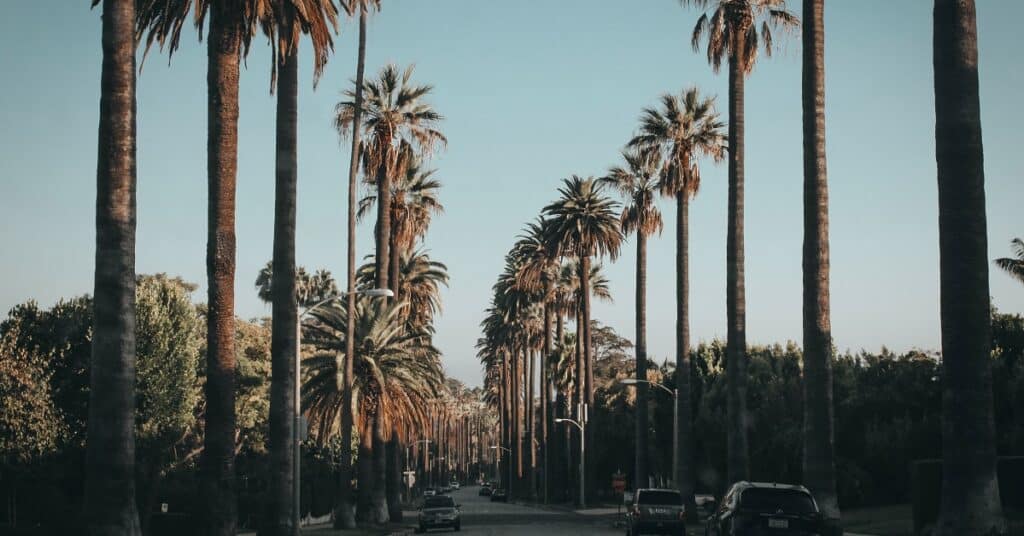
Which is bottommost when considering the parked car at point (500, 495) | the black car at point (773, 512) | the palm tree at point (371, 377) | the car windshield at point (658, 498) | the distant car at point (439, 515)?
the parked car at point (500, 495)

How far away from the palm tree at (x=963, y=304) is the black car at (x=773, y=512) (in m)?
4.06

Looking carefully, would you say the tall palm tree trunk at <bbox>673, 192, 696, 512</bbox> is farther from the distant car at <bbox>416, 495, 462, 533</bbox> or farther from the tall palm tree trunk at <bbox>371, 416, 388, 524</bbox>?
the tall palm tree trunk at <bbox>371, 416, 388, 524</bbox>

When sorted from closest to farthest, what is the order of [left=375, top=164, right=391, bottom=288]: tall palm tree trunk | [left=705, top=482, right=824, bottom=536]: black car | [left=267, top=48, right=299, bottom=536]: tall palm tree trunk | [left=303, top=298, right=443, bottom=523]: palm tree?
[left=705, top=482, right=824, bottom=536]: black car → [left=267, top=48, right=299, bottom=536]: tall palm tree trunk → [left=303, top=298, right=443, bottom=523]: palm tree → [left=375, top=164, right=391, bottom=288]: tall palm tree trunk

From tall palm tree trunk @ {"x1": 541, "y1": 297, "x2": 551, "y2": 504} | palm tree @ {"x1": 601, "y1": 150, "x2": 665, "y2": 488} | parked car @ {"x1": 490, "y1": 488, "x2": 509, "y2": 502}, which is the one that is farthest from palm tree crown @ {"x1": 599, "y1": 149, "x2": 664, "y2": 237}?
parked car @ {"x1": 490, "y1": 488, "x2": 509, "y2": 502}

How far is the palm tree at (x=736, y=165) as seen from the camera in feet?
141

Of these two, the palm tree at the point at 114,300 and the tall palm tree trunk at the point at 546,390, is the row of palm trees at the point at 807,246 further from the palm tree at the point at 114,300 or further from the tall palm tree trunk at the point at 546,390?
the palm tree at the point at 114,300

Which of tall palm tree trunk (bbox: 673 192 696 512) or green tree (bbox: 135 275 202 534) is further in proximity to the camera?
green tree (bbox: 135 275 202 534)

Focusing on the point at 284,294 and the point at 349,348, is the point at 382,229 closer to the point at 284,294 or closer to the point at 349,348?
the point at 349,348

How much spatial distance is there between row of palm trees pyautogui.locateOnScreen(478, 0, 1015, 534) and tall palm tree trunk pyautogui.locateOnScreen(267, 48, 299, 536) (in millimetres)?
12890

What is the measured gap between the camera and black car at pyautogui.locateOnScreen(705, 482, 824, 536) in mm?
22125

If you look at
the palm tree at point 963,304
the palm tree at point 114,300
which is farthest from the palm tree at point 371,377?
the palm tree at point 963,304

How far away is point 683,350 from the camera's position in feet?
181

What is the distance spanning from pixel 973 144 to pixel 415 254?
60593 millimetres

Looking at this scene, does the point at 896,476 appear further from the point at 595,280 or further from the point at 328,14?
the point at 595,280
